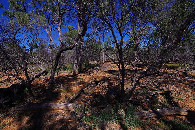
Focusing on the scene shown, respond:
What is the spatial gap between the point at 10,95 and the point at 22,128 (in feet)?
11.2

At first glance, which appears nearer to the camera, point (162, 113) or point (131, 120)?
point (131, 120)

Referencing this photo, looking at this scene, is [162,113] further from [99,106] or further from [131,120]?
[99,106]

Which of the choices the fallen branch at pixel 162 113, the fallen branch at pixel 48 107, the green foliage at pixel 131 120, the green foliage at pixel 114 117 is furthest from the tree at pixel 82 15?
the fallen branch at pixel 162 113

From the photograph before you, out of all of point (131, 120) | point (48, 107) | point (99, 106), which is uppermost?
point (48, 107)

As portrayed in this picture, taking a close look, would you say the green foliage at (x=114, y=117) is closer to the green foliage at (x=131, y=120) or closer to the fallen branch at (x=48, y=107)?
the green foliage at (x=131, y=120)

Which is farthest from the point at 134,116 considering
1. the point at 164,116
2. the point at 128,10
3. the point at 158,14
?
the point at 158,14

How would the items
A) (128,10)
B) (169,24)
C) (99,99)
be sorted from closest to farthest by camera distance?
(128,10), (169,24), (99,99)

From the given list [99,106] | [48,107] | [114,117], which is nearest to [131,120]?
[114,117]

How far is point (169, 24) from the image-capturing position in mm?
6254

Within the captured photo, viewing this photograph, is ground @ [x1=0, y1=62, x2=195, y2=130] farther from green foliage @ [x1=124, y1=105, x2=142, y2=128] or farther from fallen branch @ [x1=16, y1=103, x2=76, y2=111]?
fallen branch @ [x1=16, y1=103, x2=76, y2=111]

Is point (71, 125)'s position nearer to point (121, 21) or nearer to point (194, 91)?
point (121, 21)

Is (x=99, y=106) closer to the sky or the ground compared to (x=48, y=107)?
closer to the ground

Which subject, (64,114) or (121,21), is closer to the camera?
(121,21)

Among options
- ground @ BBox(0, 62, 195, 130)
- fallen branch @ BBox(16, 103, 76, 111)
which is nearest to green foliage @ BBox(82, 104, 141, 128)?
ground @ BBox(0, 62, 195, 130)
